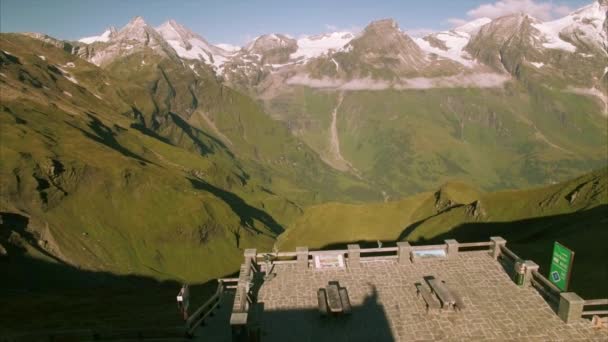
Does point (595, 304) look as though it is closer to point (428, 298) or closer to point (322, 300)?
point (428, 298)

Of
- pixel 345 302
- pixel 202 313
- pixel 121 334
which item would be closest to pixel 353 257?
pixel 345 302

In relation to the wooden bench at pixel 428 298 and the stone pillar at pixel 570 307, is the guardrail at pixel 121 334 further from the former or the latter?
the stone pillar at pixel 570 307

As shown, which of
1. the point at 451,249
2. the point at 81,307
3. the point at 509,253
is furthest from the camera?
the point at 81,307

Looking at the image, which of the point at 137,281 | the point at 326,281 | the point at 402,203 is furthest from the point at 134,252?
the point at 326,281

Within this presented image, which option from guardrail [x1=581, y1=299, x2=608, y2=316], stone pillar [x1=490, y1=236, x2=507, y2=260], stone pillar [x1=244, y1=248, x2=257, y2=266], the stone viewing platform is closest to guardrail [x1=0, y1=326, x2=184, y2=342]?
the stone viewing platform

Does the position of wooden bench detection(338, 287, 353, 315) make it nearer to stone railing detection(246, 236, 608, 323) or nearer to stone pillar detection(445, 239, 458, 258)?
stone railing detection(246, 236, 608, 323)

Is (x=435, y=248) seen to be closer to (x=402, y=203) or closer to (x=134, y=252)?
(x=402, y=203)
